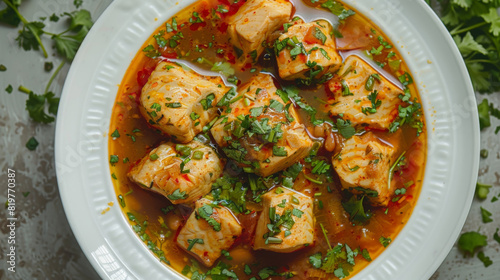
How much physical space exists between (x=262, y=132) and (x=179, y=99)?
0.61 metres

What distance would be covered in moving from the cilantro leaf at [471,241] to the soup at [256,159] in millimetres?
696

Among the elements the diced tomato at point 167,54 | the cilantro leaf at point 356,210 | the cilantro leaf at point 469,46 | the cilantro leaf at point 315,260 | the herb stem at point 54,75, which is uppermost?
the cilantro leaf at point 469,46

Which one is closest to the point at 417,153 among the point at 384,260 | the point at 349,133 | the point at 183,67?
the point at 349,133

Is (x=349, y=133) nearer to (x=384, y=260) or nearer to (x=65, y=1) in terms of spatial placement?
(x=384, y=260)

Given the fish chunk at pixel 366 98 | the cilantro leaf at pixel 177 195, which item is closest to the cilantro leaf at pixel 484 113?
the fish chunk at pixel 366 98

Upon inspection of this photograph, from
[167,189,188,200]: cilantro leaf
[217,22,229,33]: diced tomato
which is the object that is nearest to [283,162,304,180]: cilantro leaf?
[167,189,188,200]: cilantro leaf

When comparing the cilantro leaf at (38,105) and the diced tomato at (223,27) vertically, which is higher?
the diced tomato at (223,27)

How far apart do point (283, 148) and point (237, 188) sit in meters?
0.50

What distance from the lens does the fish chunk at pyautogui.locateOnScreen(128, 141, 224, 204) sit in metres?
2.82

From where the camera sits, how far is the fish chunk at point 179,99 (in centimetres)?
278

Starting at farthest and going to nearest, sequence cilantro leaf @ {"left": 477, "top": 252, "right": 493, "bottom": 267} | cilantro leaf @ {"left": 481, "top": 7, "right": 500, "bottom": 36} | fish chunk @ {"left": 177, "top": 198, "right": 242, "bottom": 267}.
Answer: cilantro leaf @ {"left": 477, "top": 252, "right": 493, "bottom": 267}
cilantro leaf @ {"left": 481, "top": 7, "right": 500, "bottom": 36}
fish chunk @ {"left": 177, "top": 198, "right": 242, "bottom": 267}

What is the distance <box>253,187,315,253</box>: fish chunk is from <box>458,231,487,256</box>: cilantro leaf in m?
1.36

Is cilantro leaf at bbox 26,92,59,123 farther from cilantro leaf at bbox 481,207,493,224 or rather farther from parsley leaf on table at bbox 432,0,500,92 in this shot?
cilantro leaf at bbox 481,207,493,224

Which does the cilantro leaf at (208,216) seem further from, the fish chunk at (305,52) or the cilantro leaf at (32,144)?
the cilantro leaf at (32,144)
